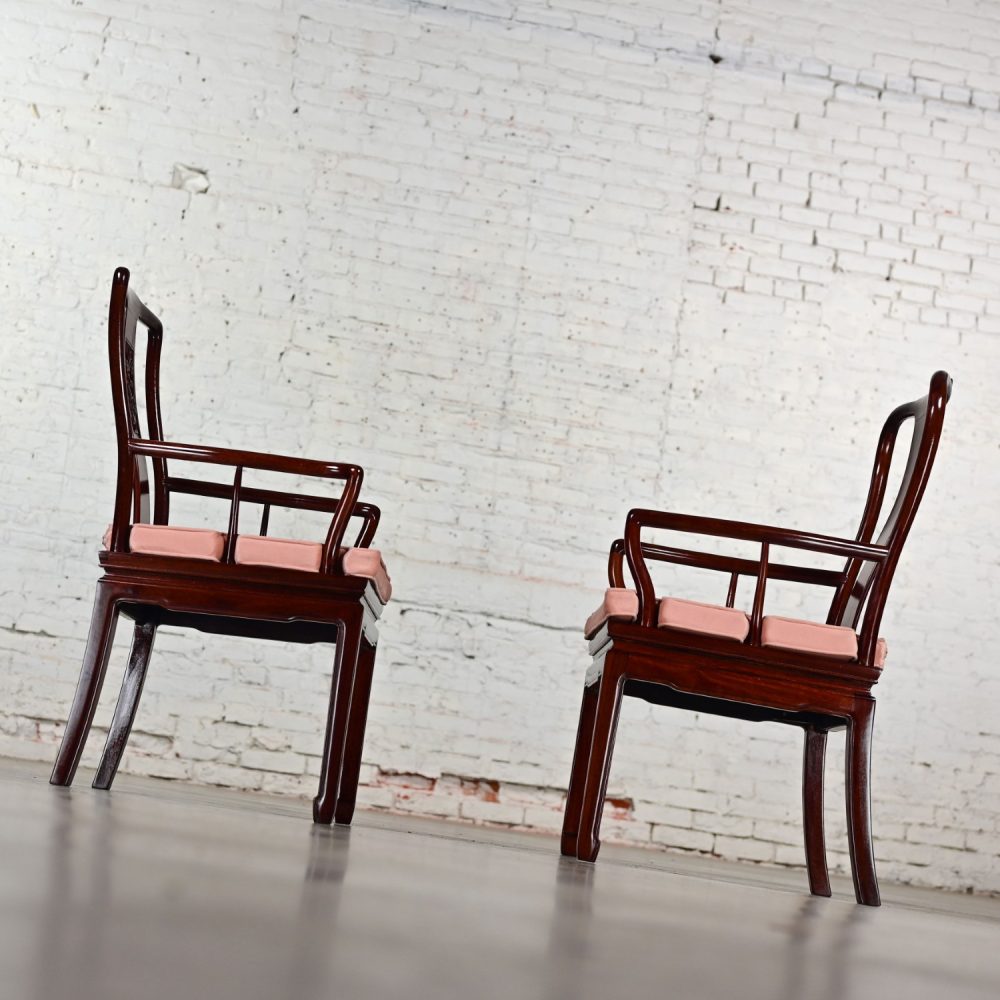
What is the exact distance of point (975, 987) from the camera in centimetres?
100

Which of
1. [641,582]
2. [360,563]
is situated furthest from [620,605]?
[360,563]

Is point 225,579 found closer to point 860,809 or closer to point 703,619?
point 703,619

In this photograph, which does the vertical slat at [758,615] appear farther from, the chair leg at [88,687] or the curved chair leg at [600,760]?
the chair leg at [88,687]

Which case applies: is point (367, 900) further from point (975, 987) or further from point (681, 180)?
point (681, 180)

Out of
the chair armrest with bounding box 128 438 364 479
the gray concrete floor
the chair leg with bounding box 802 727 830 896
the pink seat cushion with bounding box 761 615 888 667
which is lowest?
the chair leg with bounding box 802 727 830 896

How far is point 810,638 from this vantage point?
2252mm

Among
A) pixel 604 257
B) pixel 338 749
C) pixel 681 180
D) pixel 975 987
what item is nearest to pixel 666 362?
pixel 604 257

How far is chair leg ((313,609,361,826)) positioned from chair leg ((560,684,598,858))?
1.80ft

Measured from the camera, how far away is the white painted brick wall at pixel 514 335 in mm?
4207

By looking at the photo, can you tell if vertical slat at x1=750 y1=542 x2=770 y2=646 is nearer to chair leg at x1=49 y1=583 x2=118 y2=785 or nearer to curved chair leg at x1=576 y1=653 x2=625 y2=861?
curved chair leg at x1=576 y1=653 x2=625 y2=861

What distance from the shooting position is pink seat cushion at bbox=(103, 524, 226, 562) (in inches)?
90.8

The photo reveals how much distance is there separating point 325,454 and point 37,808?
2781mm

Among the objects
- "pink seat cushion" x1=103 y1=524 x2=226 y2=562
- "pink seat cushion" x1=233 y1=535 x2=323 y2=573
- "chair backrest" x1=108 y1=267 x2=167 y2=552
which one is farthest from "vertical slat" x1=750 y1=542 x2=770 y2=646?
"chair backrest" x1=108 y1=267 x2=167 y2=552

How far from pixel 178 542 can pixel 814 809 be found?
1.60 metres
